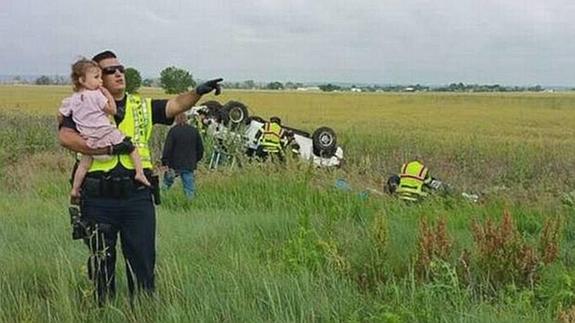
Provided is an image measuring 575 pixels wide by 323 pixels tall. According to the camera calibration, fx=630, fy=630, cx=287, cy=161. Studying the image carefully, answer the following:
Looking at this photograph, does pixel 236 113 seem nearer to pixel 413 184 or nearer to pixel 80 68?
pixel 413 184

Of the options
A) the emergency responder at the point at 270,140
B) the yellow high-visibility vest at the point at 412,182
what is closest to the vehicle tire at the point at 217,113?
the emergency responder at the point at 270,140

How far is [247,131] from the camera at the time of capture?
1284 centimetres

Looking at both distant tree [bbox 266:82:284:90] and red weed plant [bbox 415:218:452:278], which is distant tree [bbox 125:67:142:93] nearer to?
red weed plant [bbox 415:218:452:278]

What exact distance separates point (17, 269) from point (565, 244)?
4.48 meters

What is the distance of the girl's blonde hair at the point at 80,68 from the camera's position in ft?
12.9

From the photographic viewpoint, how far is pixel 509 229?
4309mm

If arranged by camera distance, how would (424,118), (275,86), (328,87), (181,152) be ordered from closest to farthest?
1. (181,152)
2. (424,118)
3. (328,87)
4. (275,86)

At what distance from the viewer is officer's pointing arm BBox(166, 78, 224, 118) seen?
4086 millimetres

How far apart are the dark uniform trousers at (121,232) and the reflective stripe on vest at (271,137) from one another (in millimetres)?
8276

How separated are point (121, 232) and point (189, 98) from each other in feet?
3.24

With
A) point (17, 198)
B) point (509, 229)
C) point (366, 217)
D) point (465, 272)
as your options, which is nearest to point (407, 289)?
point (465, 272)

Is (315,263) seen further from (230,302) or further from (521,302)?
(521,302)

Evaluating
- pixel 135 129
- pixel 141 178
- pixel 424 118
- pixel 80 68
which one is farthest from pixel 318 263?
pixel 424 118

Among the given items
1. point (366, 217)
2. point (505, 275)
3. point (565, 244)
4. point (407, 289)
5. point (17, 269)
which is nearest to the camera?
point (407, 289)
